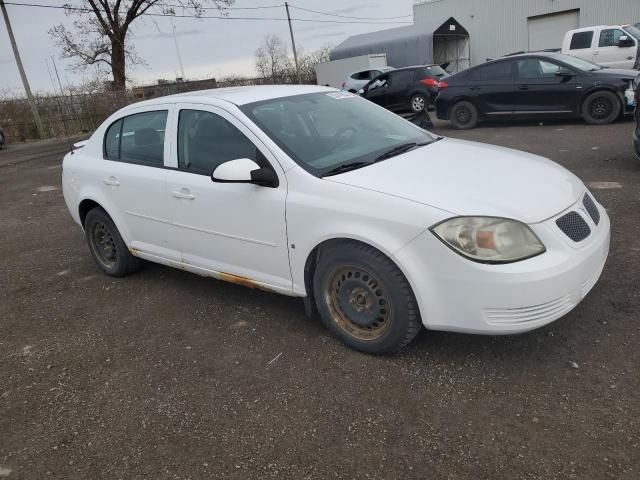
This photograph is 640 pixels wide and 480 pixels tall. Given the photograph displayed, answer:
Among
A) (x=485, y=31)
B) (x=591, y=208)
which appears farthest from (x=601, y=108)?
(x=485, y=31)

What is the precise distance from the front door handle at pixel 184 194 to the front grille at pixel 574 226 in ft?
7.72

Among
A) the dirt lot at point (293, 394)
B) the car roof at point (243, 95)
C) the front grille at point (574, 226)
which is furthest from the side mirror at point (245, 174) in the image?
the front grille at point (574, 226)

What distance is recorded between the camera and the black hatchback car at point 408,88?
15.2 metres

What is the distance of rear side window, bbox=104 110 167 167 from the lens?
414cm

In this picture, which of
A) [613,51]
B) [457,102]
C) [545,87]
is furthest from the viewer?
[613,51]

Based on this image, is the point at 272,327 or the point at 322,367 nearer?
the point at 322,367

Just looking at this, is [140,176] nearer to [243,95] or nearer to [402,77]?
[243,95]

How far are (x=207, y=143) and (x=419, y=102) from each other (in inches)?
494

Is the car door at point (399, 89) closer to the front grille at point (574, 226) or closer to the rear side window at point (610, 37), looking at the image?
the rear side window at point (610, 37)

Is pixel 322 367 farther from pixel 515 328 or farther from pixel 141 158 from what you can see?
pixel 141 158

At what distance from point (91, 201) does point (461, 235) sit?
139 inches

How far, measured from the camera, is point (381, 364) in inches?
123

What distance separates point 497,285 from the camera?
2627 millimetres

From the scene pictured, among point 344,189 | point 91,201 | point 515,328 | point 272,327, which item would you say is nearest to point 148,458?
point 272,327
